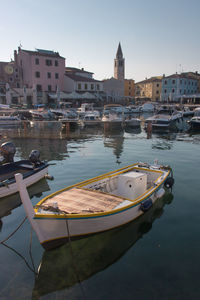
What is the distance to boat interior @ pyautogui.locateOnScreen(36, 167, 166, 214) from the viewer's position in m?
7.41

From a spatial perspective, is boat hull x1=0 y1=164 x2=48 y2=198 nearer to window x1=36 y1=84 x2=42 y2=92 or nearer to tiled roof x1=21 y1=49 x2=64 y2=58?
window x1=36 y1=84 x2=42 y2=92

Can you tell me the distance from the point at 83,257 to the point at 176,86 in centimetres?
8670

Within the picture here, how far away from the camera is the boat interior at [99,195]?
24.3 ft

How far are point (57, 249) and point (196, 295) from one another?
4.32 m

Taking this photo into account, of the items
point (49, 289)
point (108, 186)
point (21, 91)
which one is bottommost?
point (49, 289)

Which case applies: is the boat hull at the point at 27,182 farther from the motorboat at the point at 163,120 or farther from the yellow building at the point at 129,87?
the yellow building at the point at 129,87

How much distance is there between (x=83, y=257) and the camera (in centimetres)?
702

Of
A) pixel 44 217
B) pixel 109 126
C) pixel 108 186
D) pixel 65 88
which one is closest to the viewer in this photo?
pixel 44 217

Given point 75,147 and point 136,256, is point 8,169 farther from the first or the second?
point 75,147

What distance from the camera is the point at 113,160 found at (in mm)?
17859

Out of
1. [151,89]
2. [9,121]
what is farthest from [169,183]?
[151,89]

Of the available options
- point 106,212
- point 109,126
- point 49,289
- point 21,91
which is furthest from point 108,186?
point 21,91

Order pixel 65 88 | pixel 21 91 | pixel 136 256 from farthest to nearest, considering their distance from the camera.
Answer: pixel 65 88
pixel 21 91
pixel 136 256

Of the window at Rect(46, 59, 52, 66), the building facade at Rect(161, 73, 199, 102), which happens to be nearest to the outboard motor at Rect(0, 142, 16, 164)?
the window at Rect(46, 59, 52, 66)
